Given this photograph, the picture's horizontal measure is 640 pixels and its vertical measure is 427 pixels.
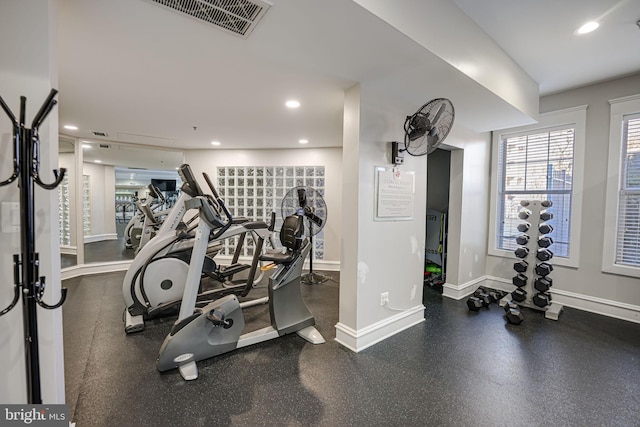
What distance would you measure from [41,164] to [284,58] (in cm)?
140

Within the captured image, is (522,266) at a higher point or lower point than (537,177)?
lower

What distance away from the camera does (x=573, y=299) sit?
3189 mm

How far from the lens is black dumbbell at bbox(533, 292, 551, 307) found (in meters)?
3.00

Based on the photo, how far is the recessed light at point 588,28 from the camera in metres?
2.01

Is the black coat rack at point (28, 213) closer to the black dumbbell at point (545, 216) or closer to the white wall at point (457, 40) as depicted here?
the white wall at point (457, 40)

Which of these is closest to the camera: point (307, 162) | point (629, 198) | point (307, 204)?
point (629, 198)

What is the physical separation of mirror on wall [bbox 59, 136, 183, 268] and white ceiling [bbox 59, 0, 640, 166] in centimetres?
132

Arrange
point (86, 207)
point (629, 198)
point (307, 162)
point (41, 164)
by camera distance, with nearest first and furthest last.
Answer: point (41, 164) → point (629, 198) → point (86, 207) → point (307, 162)

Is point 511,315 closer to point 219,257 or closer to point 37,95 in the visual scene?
point 37,95

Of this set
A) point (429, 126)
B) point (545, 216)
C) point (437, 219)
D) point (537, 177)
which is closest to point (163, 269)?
point (429, 126)

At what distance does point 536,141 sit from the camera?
3.46 meters

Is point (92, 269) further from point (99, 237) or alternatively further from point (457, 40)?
point (457, 40)

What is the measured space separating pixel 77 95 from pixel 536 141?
526 centimetres

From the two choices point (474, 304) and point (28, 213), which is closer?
point (28, 213)
